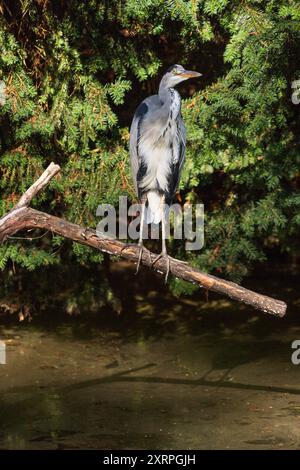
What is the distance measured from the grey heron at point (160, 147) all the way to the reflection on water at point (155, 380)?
1.25 m

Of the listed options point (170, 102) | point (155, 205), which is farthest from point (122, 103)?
point (155, 205)

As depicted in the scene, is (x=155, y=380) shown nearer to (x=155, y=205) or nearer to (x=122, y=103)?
(x=155, y=205)

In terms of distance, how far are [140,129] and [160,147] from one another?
0.18 meters

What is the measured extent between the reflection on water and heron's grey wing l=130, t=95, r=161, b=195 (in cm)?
148

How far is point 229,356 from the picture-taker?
23.5ft

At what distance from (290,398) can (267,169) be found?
1.72 meters

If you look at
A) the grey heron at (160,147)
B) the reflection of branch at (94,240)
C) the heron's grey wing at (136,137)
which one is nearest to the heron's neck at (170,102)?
the grey heron at (160,147)

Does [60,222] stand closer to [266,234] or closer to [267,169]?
[267,169]

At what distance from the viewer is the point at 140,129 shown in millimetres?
5617

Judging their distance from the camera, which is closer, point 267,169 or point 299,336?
point 267,169

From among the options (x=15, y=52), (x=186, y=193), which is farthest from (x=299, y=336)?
(x=15, y=52)

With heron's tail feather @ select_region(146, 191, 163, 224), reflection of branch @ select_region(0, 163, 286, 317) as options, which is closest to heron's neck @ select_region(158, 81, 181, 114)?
heron's tail feather @ select_region(146, 191, 163, 224)

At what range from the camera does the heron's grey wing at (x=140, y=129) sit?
560 centimetres

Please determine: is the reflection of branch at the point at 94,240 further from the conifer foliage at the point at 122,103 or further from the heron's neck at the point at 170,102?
the conifer foliage at the point at 122,103
